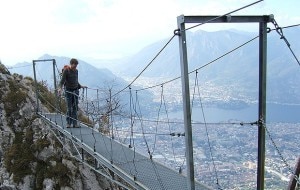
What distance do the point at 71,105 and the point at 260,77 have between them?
6.63 metres

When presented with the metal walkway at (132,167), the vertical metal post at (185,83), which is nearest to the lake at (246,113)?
the metal walkway at (132,167)

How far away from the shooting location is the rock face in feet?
35.6

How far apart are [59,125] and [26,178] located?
1592 mm

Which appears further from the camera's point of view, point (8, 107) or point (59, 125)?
point (8, 107)

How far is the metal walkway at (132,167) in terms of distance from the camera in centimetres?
688

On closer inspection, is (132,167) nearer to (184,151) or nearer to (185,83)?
(184,151)

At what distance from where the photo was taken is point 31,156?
11523 millimetres

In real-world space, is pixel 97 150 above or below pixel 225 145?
above

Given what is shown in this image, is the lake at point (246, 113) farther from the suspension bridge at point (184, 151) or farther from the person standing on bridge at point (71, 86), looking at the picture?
the suspension bridge at point (184, 151)

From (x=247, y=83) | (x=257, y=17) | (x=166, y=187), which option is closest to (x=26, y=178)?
(x=166, y=187)

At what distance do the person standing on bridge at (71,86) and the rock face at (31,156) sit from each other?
1038mm

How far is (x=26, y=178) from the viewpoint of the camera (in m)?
11.0

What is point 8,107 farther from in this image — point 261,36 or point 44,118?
point 261,36

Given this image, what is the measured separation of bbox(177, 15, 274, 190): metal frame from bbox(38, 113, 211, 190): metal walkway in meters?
1.43
